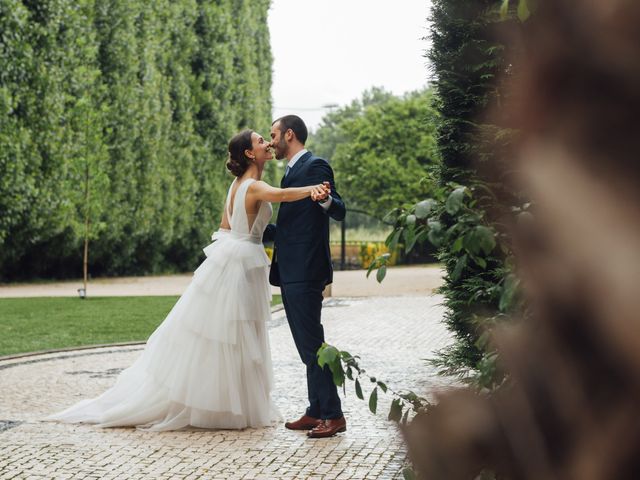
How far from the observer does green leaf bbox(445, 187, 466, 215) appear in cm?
190

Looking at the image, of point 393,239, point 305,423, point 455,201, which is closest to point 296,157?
point 305,423

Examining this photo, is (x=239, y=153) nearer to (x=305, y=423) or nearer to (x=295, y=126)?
(x=295, y=126)

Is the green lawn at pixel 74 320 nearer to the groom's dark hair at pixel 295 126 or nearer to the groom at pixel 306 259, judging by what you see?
the groom at pixel 306 259

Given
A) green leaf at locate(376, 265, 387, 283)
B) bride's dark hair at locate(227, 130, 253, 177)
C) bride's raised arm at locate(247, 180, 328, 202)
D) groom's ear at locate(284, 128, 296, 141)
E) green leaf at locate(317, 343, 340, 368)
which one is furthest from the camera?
bride's dark hair at locate(227, 130, 253, 177)

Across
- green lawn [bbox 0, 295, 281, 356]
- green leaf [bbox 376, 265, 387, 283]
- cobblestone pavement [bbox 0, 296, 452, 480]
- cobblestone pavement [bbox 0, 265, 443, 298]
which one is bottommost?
cobblestone pavement [bbox 0, 265, 443, 298]

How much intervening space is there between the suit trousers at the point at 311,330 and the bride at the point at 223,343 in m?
0.45

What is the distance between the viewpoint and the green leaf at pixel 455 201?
1.90 meters

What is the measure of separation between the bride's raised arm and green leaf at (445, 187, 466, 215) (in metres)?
4.04

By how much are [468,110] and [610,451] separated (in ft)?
21.1

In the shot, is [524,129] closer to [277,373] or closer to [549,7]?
[549,7]

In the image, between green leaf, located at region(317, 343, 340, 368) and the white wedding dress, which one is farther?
the white wedding dress

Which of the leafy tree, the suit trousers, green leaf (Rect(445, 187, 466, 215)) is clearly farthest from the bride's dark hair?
the leafy tree

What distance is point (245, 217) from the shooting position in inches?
273

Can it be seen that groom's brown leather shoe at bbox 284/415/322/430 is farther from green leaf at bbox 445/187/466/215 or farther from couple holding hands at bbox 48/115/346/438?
green leaf at bbox 445/187/466/215
